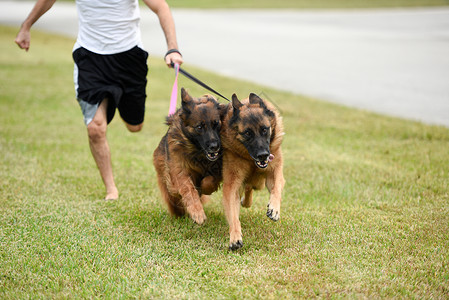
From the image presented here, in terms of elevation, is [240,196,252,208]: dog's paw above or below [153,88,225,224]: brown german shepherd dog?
below

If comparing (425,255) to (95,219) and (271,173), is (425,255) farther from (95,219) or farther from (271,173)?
(95,219)

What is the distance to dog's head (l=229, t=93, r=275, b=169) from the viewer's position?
4.25 m

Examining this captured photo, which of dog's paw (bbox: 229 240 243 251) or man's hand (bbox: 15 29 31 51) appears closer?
dog's paw (bbox: 229 240 243 251)

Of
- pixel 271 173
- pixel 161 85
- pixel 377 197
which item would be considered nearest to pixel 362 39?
pixel 161 85

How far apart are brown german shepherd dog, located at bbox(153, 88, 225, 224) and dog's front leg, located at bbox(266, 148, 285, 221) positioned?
0.51 m

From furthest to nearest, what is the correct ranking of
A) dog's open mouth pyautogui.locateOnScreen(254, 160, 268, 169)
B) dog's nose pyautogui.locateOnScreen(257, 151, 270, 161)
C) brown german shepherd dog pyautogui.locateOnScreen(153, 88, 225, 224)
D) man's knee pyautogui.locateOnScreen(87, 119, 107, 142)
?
man's knee pyautogui.locateOnScreen(87, 119, 107, 142) < brown german shepherd dog pyautogui.locateOnScreen(153, 88, 225, 224) < dog's open mouth pyautogui.locateOnScreen(254, 160, 268, 169) < dog's nose pyautogui.locateOnScreen(257, 151, 270, 161)

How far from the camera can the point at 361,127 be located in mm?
9430

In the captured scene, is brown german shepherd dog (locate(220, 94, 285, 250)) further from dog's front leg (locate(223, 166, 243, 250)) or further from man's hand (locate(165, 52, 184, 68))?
man's hand (locate(165, 52, 184, 68))

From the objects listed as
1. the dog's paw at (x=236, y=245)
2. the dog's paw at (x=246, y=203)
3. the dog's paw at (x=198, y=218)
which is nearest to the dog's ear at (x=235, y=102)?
the dog's paw at (x=198, y=218)

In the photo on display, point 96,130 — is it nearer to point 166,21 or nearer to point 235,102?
point 166,21

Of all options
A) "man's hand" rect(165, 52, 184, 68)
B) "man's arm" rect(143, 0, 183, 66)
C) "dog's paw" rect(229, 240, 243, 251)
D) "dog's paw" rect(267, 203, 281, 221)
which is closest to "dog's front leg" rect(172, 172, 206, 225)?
"dog's paw" rect(229, 240, 243, 251)

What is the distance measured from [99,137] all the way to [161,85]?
8876mm

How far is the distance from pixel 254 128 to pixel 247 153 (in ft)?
0.96

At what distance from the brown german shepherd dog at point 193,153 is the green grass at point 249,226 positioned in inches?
17.4
